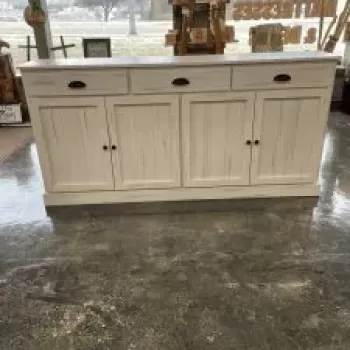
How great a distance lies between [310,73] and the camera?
2.25 metres

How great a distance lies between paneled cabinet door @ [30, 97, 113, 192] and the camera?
2312 millimetres

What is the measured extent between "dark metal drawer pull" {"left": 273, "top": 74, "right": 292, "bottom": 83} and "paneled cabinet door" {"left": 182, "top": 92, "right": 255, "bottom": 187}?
171mm

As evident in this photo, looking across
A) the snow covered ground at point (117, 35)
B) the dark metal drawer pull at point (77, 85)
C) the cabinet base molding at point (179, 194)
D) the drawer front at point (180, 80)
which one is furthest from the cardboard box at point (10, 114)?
the drawer front at point (180, 80)

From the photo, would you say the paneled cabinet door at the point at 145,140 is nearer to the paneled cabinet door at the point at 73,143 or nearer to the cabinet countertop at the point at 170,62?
the paneled cabinet door at the point at 73,143

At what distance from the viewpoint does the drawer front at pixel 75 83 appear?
2.22 metres

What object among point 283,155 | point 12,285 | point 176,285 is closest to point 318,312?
point 176,285

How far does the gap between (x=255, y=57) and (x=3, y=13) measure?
3.90 meters

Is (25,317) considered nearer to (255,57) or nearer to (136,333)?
(136,333)

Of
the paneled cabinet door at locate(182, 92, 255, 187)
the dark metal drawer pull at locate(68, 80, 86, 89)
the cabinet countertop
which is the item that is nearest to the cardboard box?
the cabinet countertop

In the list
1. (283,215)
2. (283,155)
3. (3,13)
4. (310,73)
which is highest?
(3,13)

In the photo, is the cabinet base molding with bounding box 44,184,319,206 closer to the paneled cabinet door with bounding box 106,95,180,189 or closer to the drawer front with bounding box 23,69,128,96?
the paneled cabinet door with bounding box 106,95,180,189

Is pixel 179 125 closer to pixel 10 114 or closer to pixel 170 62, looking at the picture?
pixel 170 62

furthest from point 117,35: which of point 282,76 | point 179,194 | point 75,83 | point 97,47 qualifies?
point 282,76

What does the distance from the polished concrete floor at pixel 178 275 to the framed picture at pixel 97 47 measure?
72.1 inches
